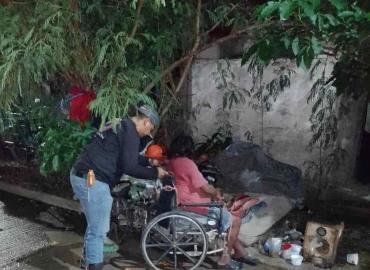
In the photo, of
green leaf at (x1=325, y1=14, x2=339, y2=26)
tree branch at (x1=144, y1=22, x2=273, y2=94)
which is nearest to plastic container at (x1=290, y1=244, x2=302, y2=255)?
tree branch at (x1=144, y1=22, x2=273, y2=94)

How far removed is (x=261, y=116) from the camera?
6.84 meters

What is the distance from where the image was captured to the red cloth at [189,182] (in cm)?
483

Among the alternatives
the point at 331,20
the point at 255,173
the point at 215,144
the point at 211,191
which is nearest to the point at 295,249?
the point at 211,191

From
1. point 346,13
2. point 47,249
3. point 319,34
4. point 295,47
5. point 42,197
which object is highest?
point 346,13

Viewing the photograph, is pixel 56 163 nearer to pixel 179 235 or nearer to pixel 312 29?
pixel 179 235

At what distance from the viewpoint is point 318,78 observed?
6.48 metres

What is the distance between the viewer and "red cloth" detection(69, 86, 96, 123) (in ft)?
18.0

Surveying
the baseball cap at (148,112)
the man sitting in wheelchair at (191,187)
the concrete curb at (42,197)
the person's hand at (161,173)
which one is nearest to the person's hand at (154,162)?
the man sitting in wheelchair at (191,187)

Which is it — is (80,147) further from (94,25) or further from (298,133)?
(298,133)

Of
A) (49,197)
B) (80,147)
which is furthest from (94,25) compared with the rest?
(49,197)

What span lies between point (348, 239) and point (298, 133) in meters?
1.57

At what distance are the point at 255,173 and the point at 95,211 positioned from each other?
244 cm

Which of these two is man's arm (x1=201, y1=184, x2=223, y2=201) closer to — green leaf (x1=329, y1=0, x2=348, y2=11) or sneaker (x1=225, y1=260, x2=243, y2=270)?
sneaker (x1=225, y1=260, x2=243, y2=270)

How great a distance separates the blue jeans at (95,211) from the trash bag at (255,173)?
212cm
